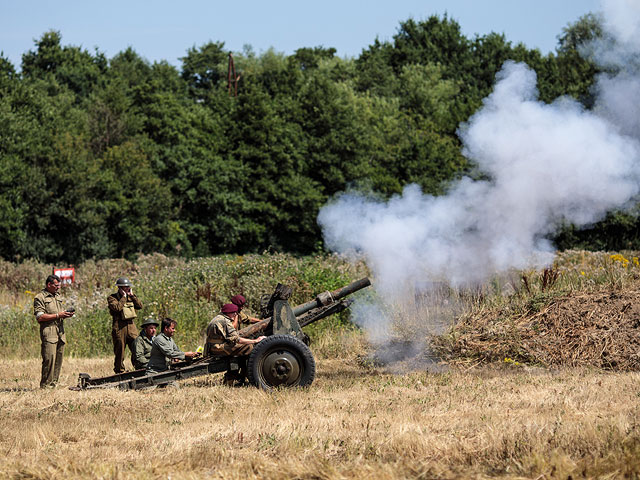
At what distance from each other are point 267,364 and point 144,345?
9.30ft

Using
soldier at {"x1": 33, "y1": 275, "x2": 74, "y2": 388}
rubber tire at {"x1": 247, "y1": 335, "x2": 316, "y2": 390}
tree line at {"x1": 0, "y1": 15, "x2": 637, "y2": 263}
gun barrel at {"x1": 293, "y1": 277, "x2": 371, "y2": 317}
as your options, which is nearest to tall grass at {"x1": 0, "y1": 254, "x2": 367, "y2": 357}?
gun barrel at {"x1": 293, "y1": 277, "x2": 371, "y2": 317}

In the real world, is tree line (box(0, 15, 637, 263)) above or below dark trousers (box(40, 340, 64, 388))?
above

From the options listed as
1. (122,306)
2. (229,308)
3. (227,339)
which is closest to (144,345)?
(122,306)

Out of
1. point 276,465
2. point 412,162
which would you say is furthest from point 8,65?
point 276,465

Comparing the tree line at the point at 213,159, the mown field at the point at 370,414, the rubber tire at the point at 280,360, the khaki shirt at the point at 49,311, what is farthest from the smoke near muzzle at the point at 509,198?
the tree line at the point at 213,159

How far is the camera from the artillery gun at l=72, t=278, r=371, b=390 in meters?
10.6

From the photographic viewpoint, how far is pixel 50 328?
11.6 metres

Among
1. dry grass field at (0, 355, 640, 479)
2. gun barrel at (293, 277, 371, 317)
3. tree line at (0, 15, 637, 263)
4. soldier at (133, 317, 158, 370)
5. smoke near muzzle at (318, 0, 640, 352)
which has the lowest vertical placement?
dry grass field at (0, 355, 640, 479)

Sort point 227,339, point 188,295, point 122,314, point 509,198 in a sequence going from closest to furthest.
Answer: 1. point 227,339
2. point 122,314
3. point 509,198
4. point 188,295

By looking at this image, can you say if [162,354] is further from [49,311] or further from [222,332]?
[49,311]

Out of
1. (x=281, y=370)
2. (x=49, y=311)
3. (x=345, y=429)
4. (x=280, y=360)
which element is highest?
(x=49, y=311)

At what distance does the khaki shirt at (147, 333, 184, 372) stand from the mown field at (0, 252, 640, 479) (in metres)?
0.57

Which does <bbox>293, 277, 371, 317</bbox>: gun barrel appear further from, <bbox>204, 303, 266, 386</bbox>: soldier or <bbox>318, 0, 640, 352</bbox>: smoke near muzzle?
<bbox>318, 0, 640, 352</bbox>: smoke near muzzle

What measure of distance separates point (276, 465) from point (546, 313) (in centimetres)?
767
